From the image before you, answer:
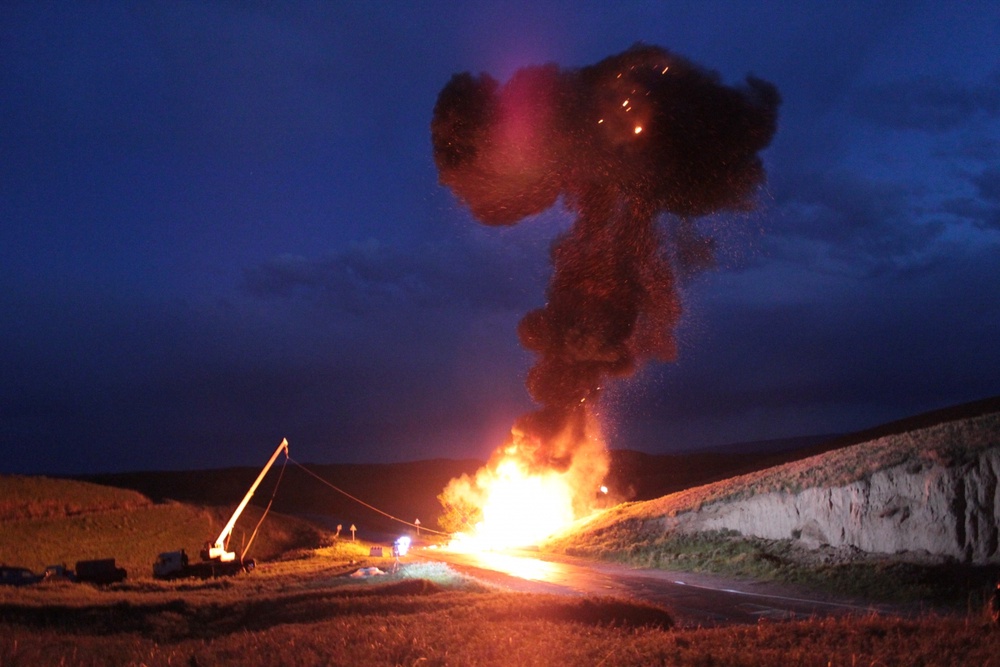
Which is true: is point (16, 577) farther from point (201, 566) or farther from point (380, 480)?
point (380, 480)

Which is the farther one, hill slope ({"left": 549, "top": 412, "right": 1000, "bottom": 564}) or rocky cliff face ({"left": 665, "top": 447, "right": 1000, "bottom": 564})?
hill slope ({"left": 549, "top": 412, "right": 1000, "bottom": 564})

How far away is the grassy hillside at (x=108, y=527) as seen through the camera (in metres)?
35.4

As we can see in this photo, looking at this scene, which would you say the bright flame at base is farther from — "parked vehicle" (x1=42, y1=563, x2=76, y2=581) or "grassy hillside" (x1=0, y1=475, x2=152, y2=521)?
"parked vehicle" (x1=42, y1=563, x2=76, y2=581)

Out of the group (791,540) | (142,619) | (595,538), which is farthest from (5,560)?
(791,540)

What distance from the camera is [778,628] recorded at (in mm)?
10797

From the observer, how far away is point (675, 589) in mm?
22109

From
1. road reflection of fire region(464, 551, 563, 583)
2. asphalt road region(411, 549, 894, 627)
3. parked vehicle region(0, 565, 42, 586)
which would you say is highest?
asphalt road region(411, 549, 894, 627)

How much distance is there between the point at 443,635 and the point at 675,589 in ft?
42.9

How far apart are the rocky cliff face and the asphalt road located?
12.0ft

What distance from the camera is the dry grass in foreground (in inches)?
356

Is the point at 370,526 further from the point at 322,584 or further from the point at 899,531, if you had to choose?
the point at 899,531

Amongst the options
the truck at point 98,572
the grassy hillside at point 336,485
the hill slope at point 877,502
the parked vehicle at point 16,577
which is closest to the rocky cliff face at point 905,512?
the hill slope at point 877,502

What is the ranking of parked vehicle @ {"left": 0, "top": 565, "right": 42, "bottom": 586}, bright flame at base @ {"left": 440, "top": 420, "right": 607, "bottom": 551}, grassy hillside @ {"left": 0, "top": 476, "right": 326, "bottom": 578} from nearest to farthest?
parked vehicle @ {"left": 0, "top": 565, "right": 42, "bottom": 586} → grassy hillside @ {"left": 0, "top": 476, "right": 326, "bottom": 578} → bright flame at base @ {"left": 440, "top": 420, "right": 607, "bottom": 551}


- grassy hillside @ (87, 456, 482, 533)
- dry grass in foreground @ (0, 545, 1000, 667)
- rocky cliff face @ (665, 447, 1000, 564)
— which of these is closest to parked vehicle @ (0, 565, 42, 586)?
dry grass in foreground @ (0, 545, 1000, 667)
